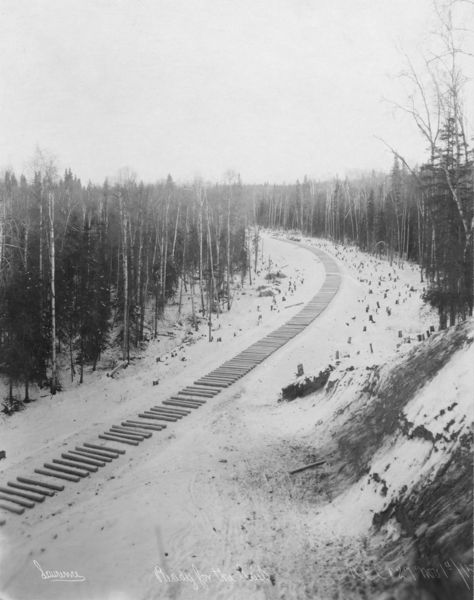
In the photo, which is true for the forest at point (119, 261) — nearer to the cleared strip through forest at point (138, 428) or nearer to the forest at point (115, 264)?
the forest at point (115, 264)

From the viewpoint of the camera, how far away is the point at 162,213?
3400 centimetres

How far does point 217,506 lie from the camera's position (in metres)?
8.90

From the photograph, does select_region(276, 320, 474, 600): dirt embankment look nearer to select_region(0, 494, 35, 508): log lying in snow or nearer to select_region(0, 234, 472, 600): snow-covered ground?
select_region(0, 234, 472, 600): snow-covered ground

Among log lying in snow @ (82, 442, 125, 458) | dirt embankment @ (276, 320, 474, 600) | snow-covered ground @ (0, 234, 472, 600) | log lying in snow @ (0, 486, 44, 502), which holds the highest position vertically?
dirt embankment @ (276, 320, 474, 600)

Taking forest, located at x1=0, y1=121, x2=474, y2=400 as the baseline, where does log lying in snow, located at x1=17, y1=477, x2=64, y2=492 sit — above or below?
below

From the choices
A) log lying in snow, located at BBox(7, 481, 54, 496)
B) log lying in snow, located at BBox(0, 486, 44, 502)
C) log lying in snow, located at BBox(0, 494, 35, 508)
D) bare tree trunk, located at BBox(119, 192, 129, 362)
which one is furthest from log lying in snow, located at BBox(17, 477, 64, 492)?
bare tree trunk, located at BBox(119, 192, 129, 362)

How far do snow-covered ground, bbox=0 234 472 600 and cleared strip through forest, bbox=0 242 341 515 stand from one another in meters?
0.39

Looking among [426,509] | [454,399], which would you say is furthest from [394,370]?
[426,509]

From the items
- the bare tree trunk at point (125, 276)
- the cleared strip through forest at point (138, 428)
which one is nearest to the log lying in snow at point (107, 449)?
the cleared strip through forest at point (138, 428)

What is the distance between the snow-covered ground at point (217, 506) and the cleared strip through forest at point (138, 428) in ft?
1.28

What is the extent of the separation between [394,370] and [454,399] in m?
3.29

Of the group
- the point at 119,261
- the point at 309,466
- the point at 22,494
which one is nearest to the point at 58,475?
the point at 22,494

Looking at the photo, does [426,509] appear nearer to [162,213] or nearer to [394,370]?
[394,370]

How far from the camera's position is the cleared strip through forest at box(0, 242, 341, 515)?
10602 mm
